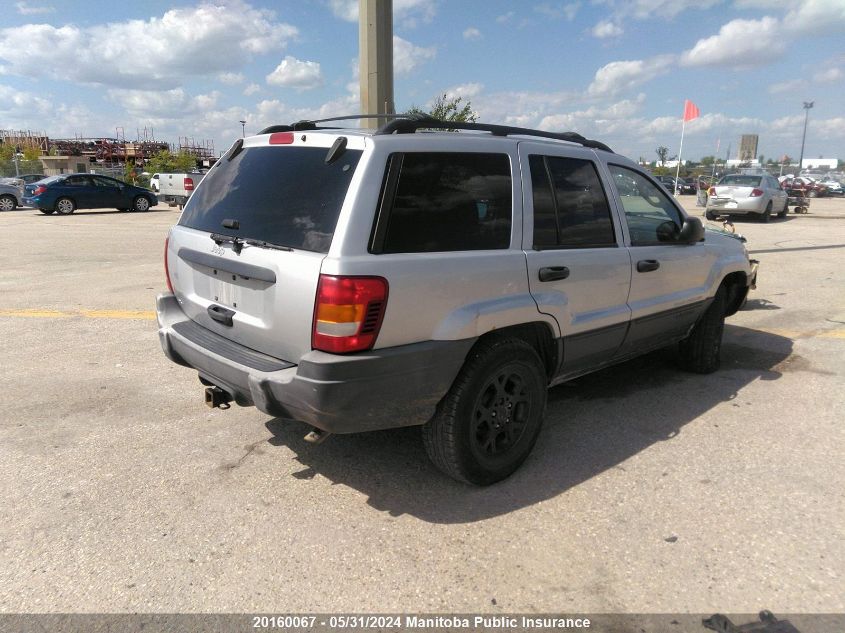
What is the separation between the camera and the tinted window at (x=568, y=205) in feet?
11.1

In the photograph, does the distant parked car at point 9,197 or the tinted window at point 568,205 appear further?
the distant parked car at point 9,197

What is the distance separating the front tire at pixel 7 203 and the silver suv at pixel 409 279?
81.8 feet

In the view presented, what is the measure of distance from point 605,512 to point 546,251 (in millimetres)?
1401

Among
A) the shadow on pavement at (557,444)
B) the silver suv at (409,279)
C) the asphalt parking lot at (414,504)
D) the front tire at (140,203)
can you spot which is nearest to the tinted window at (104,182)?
the front tire at (140,203)

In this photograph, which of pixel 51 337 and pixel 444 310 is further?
pixel 51 337

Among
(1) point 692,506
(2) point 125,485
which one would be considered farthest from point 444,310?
(2) point 125,485

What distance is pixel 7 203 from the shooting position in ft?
77.4

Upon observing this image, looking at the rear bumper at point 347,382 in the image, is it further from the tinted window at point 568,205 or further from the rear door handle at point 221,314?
the tinted window at point 568,205

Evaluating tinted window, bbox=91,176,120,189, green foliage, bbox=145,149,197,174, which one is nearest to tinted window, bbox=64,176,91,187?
tinted window, bbox=91,176,120,189

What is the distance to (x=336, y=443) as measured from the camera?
3775 mm

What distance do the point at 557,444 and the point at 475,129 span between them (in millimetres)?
1978

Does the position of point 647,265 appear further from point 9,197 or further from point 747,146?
point 747,146

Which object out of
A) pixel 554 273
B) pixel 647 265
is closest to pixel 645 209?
pixel 647 265

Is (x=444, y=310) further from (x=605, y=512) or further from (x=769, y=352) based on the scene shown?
(x=769, y=352)
